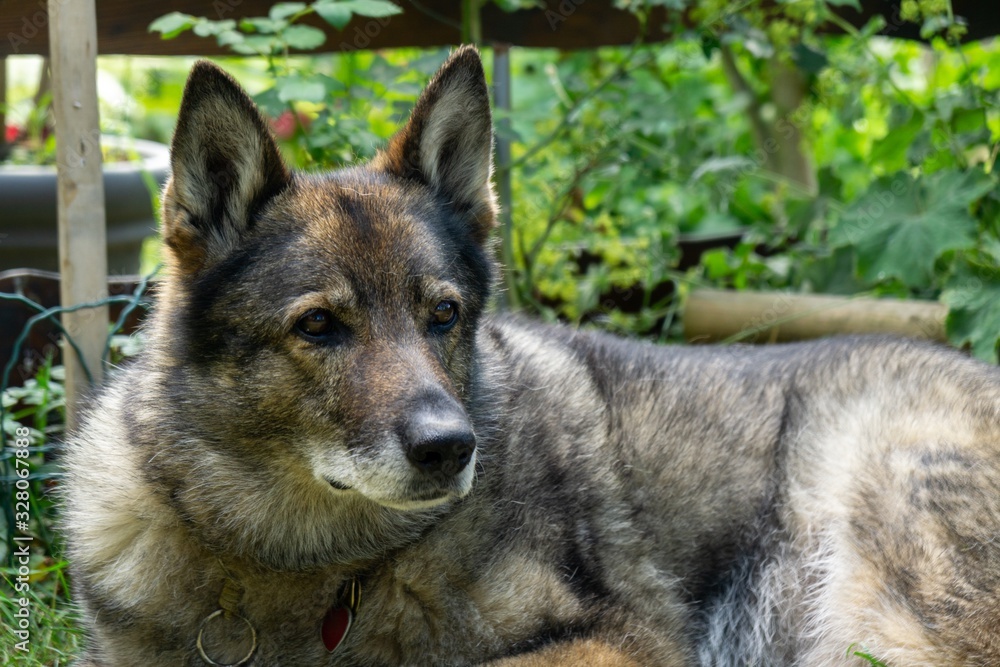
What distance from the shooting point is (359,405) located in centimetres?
269

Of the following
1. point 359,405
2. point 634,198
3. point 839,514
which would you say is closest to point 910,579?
point 839,514

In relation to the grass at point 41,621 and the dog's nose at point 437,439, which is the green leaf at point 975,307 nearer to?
the dog's nose at point 437,439

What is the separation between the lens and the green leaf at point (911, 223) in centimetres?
473

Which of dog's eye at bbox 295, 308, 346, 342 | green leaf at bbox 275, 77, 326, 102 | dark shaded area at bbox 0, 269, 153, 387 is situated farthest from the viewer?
dark shaded area at bbox 0, 269, 153, 387

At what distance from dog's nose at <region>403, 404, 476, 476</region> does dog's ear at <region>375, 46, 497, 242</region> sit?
0.87m

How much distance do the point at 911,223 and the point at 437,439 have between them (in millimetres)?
3155

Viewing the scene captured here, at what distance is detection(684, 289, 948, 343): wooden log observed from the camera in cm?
507

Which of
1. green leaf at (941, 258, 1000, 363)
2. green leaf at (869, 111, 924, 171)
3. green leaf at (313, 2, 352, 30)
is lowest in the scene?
green leaf at (941, 258, 1000, 363)

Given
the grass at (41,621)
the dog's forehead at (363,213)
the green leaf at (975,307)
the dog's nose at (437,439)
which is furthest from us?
the green leaf at (975,307)

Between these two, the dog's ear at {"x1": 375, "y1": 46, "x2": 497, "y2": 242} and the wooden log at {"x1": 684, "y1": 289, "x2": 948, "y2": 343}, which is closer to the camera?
the dog's ear at {"x1": 375, "y1": 46, "x2": 497, "y2": 242}

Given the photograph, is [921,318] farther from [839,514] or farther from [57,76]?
[57,76]

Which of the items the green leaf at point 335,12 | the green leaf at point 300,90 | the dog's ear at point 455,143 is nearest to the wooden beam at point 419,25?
the green leaf at point 300,90

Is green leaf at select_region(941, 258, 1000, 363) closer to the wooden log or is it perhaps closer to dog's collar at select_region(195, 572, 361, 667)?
the wooden log

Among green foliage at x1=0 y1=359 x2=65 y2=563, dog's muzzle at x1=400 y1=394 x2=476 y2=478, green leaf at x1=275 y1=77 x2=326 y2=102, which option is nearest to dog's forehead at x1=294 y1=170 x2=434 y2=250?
dog's muzzle at x1=400 y1=394 x2=476 y2=478
